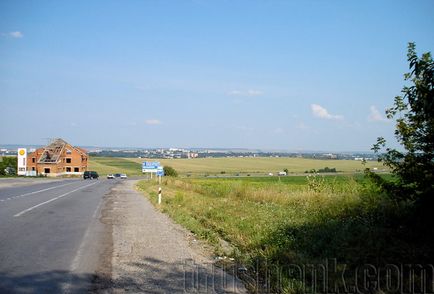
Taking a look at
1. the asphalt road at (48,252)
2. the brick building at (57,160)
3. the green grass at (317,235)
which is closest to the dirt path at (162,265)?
the asphalt road at (48,252)

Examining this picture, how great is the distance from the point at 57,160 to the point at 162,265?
96933 millimetres

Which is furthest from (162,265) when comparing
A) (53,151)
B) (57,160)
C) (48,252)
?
(53,151)

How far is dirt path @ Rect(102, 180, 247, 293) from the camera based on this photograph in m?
6.63

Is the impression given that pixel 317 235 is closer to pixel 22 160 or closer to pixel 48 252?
pixel 48 252

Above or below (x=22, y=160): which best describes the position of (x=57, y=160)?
below

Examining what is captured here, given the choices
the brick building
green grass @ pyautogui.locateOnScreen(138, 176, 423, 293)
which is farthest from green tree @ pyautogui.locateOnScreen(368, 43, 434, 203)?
the brick building

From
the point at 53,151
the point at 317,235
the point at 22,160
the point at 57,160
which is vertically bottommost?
the point at 317,235

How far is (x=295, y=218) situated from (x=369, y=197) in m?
2.18

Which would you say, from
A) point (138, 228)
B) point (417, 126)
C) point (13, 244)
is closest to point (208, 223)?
point (138, 228)

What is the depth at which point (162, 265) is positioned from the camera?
805 centimetres

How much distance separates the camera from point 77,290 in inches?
246

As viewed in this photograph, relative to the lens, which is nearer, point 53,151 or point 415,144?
point 415,144

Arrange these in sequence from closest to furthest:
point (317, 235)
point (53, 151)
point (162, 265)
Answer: point (162, 265) → point (317, 235) → point (53, 151)

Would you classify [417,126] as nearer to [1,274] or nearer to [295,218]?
[295,218]
